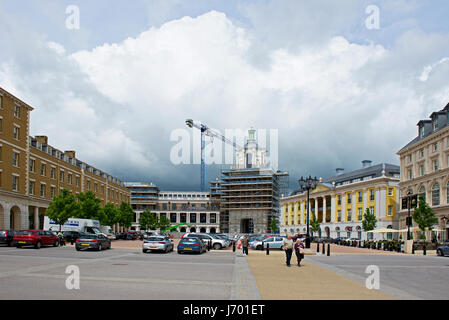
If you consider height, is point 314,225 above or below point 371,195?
below

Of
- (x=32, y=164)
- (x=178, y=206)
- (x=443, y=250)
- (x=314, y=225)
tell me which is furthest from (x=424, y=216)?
(x=178, y=206)

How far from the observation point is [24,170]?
54438 millimetres

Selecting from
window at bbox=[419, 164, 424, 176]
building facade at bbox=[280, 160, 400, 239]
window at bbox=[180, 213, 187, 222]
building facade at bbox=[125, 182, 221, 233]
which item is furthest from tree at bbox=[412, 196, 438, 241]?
window at bbox=[180, 213, 187, 222]

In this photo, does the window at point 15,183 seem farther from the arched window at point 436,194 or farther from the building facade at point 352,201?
the building facade at point 352,201

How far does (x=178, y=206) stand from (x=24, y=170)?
104252mm

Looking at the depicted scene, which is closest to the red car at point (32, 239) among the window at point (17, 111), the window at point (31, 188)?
the window at point (17, 111)

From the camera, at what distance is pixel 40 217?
6066cm

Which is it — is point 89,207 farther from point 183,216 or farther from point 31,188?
point 183,216

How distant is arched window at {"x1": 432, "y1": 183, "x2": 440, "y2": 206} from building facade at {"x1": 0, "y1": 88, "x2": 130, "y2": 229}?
52.0 metres

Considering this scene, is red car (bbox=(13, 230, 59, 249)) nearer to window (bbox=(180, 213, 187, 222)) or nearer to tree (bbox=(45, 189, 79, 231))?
tree (bbox=(45, 189, 79, 231))
